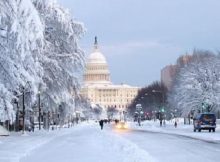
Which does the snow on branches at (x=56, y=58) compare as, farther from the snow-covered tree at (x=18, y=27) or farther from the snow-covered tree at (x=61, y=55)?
the snow-covered tree at (x=18, y=27)

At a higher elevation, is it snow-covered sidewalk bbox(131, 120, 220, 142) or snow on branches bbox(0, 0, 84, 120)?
snow on branches bbox(0, 0, 84, 120)

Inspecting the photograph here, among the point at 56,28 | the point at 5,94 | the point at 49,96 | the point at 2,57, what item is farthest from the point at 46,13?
the point at 2,57

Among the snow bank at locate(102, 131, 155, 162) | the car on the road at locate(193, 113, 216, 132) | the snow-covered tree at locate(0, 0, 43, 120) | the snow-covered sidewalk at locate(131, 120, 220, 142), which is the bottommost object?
the snow bank at locate(102, 131, 155, 162)

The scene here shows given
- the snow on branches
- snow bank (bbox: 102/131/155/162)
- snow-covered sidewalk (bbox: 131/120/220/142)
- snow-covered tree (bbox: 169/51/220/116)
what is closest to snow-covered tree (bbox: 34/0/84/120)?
the snow on branches

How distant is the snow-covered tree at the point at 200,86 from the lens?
95062 millimetres

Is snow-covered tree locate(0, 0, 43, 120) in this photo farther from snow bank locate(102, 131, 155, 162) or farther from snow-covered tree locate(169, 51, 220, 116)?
snow-covered tree locate(169, 51, 220, 116)

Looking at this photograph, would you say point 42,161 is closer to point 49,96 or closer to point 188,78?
point 49,96

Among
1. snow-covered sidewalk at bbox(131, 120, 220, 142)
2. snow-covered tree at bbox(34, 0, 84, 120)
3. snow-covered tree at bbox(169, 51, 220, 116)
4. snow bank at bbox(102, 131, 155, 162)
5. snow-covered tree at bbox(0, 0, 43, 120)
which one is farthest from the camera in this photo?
snow-covered tree at bbox(169, 51, 220, 116)

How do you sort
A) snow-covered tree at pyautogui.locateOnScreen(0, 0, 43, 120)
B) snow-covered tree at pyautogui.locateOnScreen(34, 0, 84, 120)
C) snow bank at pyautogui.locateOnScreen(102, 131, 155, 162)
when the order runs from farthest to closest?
snow-covered tree at pyautogui.locateOnScreen(34, 0, 84, 120) → snow bank at pyautogui.locateOnScreen(102, 131, 155, 162) → snow-covered tree at pyautogui.locateOnScreen(0, 0, 43, 120)

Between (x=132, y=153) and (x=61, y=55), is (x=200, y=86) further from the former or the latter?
(x=132, y=153)

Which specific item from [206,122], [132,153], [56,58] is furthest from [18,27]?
[206,122]

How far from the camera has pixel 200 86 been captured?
99438 millimetres

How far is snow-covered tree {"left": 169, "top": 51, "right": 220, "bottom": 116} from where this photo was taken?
95.1 meters

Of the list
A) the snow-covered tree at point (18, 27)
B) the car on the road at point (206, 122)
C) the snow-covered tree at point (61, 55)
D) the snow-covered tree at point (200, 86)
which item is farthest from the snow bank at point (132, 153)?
the snow-covered tree at point (200, 86)
